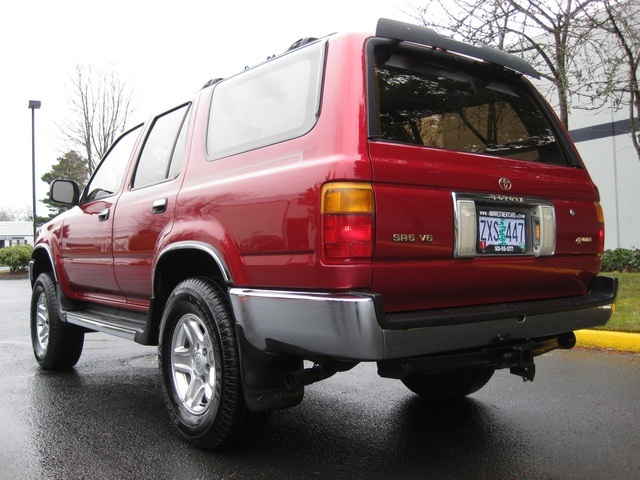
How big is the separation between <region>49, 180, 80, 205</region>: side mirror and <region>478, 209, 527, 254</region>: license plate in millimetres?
3482

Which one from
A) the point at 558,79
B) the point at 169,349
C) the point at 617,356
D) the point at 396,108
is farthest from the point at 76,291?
the point at 558,79

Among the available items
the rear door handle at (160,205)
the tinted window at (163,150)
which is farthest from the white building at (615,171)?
the rear door handle at (160,205)

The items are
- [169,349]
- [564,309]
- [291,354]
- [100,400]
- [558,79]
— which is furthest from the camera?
[558,79]

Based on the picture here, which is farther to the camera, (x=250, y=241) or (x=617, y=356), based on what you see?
(x=617, y=356)

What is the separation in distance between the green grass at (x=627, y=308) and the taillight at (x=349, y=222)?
14.5ft

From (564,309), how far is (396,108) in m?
1.28

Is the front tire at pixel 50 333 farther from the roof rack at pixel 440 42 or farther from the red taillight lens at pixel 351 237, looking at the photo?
the roof rack at pixel 440 42

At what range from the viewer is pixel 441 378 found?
3.85 metres

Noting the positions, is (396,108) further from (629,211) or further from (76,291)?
(629,211)

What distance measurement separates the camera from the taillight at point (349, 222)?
7.70ft

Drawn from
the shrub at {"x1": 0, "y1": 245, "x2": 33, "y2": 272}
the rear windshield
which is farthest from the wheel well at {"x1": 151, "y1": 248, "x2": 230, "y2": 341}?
the shrub at {"x1": 0, "y1": 245, "x2": 33, "y2": 272}

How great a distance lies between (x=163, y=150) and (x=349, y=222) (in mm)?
1987

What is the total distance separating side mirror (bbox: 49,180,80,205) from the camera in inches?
187

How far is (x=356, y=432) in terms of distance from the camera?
3375 mm
